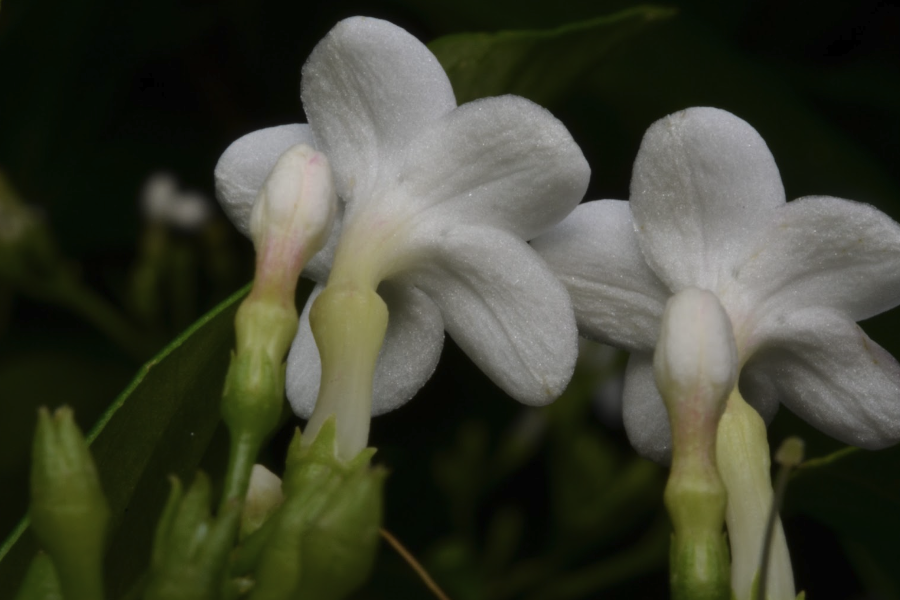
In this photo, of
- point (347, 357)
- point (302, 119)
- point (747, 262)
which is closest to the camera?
point (347, 357)

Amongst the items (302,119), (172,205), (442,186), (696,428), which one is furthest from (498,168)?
(172,205)

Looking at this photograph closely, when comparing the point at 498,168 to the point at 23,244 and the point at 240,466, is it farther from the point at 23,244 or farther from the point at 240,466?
the point at 23,244

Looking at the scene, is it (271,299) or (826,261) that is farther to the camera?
(826,261)

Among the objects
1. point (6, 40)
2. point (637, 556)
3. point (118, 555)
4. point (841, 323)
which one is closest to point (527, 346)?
point (841, 323)

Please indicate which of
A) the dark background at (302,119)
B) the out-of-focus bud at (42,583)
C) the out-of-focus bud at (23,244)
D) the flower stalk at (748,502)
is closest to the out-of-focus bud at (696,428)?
the flower stalk at (748,502)

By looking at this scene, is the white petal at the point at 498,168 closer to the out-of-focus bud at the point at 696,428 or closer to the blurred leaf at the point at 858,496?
the out-of-focus bud at the point at 696,428

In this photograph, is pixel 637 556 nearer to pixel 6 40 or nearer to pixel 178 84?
pixel 178 84
